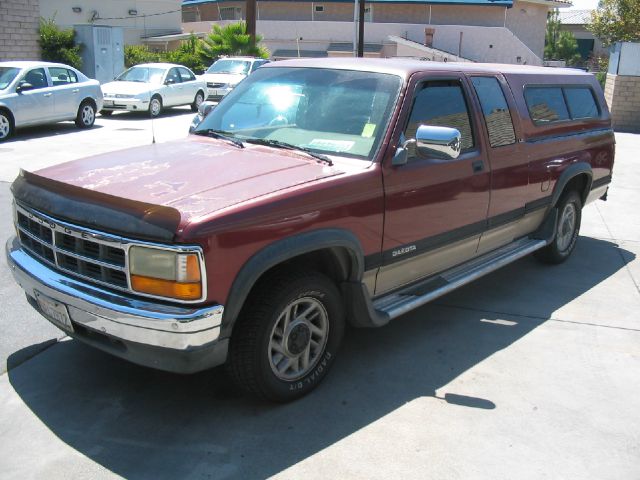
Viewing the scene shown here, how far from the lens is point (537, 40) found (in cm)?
4772

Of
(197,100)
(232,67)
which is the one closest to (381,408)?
(197,100)

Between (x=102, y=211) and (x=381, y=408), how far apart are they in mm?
1906

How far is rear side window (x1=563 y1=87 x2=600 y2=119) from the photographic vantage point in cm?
652

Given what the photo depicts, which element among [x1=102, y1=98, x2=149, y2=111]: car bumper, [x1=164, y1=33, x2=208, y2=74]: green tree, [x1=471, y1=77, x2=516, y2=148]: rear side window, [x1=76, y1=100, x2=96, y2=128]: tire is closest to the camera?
[x1=471, y1=77, x2=516, y2=148]: rear side window

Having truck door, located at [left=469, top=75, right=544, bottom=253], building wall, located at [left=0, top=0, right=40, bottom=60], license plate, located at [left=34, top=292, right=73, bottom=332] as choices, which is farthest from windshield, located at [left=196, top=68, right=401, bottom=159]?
building wall, located at [left=0, top=0, right=40, bottom=60]

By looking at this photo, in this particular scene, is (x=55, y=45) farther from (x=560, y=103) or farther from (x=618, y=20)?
(x=618, y=20)

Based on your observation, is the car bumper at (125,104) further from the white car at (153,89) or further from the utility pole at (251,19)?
the utility pole at (251,19)

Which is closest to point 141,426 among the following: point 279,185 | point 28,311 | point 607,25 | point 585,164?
point 279,185

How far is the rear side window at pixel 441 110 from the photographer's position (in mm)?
4480

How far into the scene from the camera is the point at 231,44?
30.8m

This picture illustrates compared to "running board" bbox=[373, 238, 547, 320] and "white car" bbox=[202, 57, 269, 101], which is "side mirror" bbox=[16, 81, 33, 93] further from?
"running board" bbox=[373, 238, 547, 320]

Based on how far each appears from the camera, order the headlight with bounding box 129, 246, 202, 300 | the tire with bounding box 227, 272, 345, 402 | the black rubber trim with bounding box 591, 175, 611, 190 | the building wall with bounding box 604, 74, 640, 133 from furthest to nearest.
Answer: the building wall with bounding box 604, 74, 640, 133 → the black rubber trim with bounding box 591, 175, 611, 190 → the tire with bounding box 227, 272, 345, 402 → the headlight with bounding box 129, 246, 202, 300

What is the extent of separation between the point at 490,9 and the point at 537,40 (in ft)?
19.8

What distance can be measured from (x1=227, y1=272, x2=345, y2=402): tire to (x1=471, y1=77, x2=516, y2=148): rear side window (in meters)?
2.08
